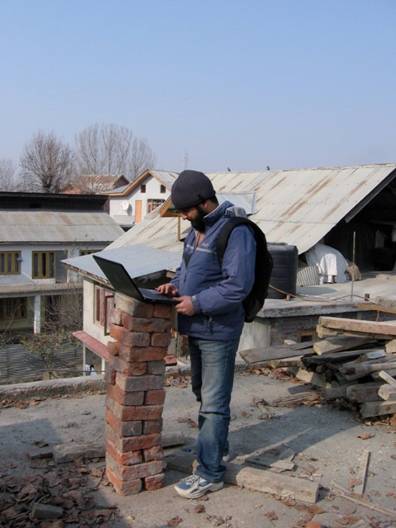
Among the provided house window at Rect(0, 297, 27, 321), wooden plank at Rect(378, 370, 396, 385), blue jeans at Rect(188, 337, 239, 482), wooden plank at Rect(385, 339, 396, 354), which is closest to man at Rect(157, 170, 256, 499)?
blue jeans at Rect(188, 337, 239, 482)

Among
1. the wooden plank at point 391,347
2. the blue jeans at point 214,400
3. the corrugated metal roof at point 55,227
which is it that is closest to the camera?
A: the blue jeans at point 214,400

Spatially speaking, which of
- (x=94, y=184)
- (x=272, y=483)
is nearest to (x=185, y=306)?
(x=272, y=483)

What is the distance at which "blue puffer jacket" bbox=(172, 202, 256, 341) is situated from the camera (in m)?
3.71

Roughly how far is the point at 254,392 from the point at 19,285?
27.8 m

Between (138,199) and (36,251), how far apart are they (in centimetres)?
1341

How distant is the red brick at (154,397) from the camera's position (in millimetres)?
4027

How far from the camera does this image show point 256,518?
372 centimetres

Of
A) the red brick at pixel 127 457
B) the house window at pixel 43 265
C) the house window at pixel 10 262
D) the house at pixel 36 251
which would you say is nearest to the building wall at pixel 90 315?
the house at pixel 36 251

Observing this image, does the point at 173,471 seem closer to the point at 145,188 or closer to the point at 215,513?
the point at 215,513

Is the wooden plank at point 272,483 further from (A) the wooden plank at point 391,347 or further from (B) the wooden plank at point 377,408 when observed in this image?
(A) the wooden plank at point 391,347

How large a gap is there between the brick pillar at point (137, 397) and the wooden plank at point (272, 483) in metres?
0.51

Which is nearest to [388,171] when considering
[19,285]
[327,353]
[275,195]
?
[275,195]

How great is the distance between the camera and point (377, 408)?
18.1ft

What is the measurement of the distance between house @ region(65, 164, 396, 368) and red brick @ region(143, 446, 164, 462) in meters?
7.70
